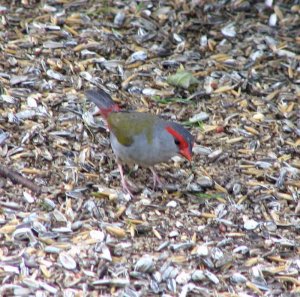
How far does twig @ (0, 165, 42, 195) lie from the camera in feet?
21.3

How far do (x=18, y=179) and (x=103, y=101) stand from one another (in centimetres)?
96

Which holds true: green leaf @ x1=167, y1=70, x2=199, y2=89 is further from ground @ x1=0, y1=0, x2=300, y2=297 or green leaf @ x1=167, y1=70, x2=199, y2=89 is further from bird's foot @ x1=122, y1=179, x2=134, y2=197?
bird's foot @ x1=122, y1=179, x2=134, y2=197

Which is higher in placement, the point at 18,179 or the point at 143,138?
the point at 143,138

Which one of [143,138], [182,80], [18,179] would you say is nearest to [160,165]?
[143,138]

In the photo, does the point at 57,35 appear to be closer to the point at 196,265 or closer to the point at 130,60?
the point at 130,60

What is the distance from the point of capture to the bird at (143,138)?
21.6 ft

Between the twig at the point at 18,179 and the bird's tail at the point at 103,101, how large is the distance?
0.85m

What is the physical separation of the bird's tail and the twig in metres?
0.85

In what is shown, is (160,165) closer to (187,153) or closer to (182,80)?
(187,153)

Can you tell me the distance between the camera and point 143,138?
6.75 meters

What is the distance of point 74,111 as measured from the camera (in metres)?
7.36

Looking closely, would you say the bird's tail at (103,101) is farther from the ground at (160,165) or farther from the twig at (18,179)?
the twig at (18,179)

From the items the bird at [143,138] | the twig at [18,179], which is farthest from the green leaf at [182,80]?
the twig at [18,179]

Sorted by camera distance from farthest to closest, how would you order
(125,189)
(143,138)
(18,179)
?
(143,138) < (125,189) < (18,179)
